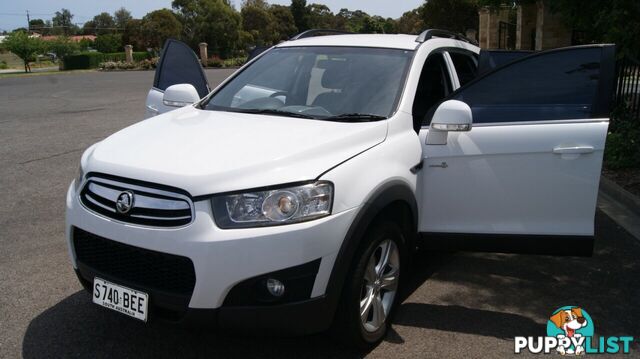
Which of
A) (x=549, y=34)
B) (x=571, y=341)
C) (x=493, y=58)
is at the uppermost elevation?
(x=549, y=34)

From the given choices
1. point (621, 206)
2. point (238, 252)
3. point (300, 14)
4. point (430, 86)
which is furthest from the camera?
point (300, 14)

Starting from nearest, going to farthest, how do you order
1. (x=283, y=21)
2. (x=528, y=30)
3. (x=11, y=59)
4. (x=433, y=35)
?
1. (x=433, y=35)
2. (x=528, y=30)
3. (x=11, y=59)
4. (x=283, y=21)

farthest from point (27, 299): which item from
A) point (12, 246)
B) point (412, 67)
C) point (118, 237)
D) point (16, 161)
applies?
point (16, 161)

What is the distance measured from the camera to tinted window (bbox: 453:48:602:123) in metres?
3.68

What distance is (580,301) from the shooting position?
396cm

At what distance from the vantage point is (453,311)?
3.78 m

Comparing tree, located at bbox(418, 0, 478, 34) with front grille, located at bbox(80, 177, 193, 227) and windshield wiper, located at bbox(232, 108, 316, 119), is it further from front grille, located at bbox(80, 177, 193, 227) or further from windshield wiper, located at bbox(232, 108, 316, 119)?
front grille, located at bbox(80, 177, 193, 227)

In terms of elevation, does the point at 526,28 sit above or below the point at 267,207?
above

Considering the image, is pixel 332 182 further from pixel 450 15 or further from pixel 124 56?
pixel 124 56

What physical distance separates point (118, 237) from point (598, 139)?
2.83 meters

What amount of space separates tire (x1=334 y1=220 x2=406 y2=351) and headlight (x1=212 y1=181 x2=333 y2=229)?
425 millimetres

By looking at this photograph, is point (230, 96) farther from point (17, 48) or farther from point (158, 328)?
point (17, 48)

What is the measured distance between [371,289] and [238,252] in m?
0.95

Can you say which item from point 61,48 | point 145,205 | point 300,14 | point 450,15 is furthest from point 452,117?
point 300,14
